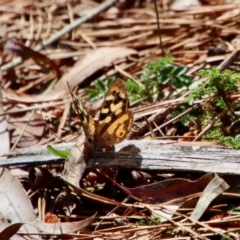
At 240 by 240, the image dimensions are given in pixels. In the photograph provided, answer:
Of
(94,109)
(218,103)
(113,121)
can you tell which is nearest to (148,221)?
(113,121)

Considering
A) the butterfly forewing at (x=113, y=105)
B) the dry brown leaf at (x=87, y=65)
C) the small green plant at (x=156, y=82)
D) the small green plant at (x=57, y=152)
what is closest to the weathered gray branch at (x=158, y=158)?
the small green plant at (x=57, y=152)

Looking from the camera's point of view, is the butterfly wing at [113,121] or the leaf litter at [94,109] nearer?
the leaf litter at [94,109]

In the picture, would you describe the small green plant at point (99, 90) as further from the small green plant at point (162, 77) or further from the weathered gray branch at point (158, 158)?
the weathered gray branch at point (158, 158)

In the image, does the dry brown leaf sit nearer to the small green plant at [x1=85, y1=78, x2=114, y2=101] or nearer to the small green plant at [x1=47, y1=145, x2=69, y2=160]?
the small green plant at [x1=85, y1=78, x2=114, y2=101]

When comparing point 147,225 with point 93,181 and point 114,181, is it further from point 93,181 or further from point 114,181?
point 93,181

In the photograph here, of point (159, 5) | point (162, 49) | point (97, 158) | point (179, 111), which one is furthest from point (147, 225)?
point (159, 5)

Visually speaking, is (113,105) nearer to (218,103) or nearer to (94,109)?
(218,103)
